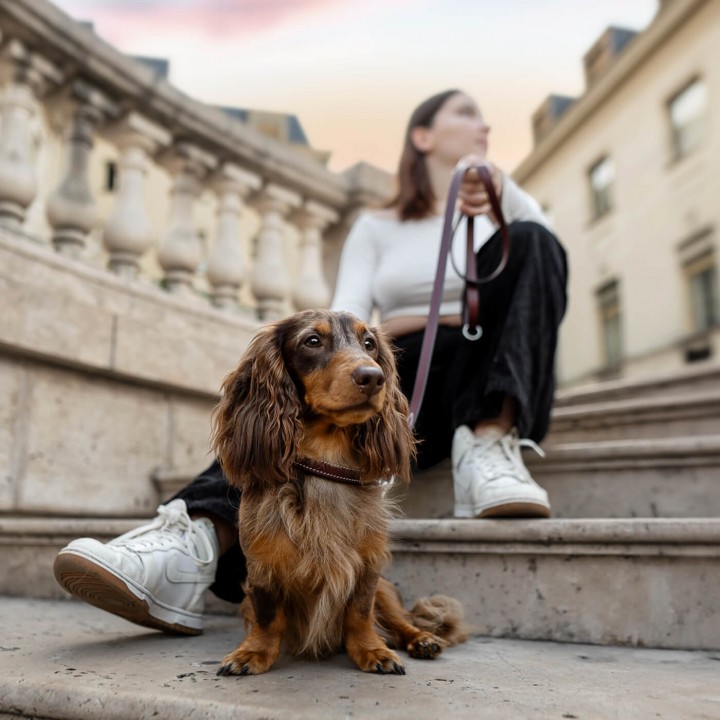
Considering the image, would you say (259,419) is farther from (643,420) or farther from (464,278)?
(643,420)

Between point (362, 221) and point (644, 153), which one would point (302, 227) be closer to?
point (362, 221)

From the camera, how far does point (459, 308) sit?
2381mm

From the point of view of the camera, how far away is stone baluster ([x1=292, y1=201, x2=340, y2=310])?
11.9 ft

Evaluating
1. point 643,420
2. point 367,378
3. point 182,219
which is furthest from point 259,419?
point 182,219

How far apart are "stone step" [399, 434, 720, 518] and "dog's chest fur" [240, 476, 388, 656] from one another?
2.65 ft

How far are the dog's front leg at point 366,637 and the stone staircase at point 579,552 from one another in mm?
357

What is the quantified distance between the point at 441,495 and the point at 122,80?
2.10m

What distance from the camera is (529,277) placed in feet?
6.82

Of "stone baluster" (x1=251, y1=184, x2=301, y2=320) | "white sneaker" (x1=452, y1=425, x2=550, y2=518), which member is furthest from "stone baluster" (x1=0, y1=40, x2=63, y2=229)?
"white sneaker" (x1=452, y1=425, x2=550, y2=518)

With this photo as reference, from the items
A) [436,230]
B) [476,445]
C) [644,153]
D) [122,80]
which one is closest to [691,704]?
[476,445]

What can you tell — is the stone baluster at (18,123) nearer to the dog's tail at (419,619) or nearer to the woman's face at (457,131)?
the woman's face at (457,131)

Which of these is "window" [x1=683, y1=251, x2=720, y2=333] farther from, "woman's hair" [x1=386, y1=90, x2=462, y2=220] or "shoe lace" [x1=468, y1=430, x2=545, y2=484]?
"shoe lace" [x1=468, y1=430, x2=545, y2=484]

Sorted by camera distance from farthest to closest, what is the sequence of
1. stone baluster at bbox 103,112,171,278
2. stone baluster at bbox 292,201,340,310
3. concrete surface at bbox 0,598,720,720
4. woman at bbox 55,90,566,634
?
1. stone baluster at bbox 292,201,340,310
2. stone baluster at bbox 103,112,171,278
3. woman at bbox 55,90,566,634
4. concrete surface at bbox 0,598,720,720

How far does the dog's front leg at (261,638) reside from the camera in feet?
4.33
